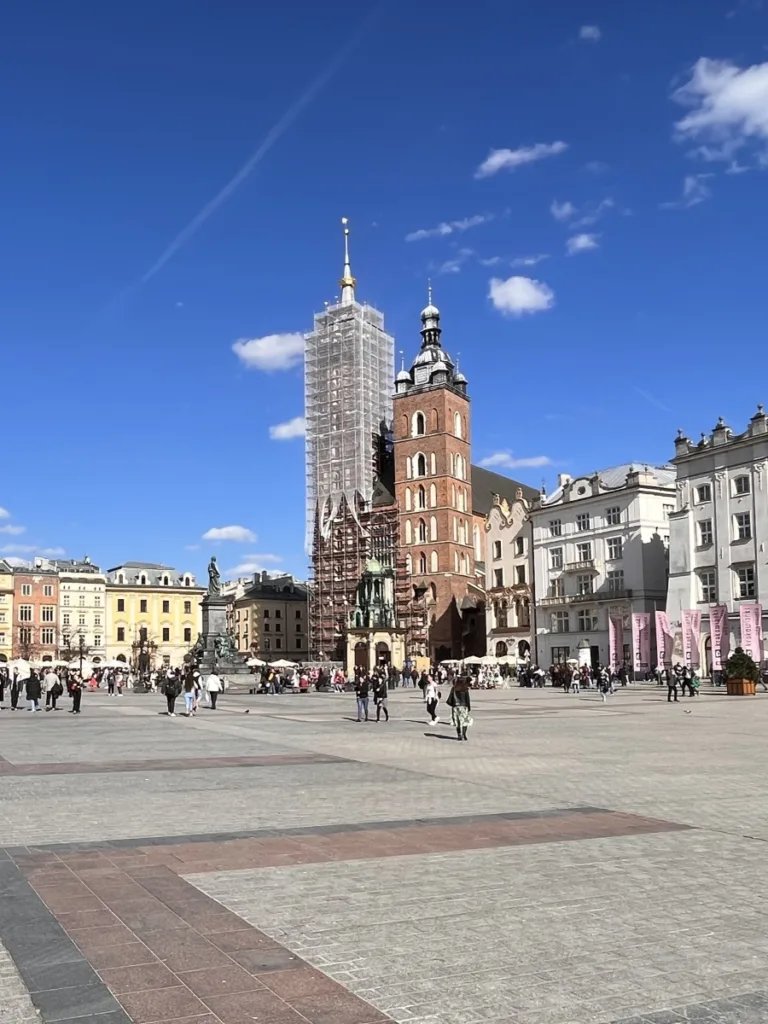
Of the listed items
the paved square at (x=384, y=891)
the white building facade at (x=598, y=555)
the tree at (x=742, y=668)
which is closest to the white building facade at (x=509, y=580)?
the white building facade at (x=598, y=555)

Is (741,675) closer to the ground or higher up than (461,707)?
closer to the ground

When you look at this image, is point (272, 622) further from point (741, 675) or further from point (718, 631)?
point (741, 675)

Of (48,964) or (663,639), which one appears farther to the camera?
(663,639)

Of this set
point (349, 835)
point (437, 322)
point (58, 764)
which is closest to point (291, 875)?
point (349, 835)

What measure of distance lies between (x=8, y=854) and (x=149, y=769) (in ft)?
24.6

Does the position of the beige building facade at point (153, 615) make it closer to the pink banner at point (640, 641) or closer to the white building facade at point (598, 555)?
the white building facade at point (598, 555)

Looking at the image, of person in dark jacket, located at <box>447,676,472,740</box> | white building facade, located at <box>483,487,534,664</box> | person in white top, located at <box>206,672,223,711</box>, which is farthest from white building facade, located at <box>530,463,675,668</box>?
person in dark jacket, located at <box>447,676,472,740</box>

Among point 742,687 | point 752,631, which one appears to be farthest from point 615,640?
point 742,687

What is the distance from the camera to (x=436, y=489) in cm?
9619

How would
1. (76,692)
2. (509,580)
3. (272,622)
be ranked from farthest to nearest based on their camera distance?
(272,622) < (509,580) < (76,692)

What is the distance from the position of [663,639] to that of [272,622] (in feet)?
242

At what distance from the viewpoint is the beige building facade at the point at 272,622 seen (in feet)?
415

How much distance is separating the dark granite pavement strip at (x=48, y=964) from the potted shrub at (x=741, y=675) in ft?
132

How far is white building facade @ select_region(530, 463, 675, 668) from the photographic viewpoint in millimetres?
68125
